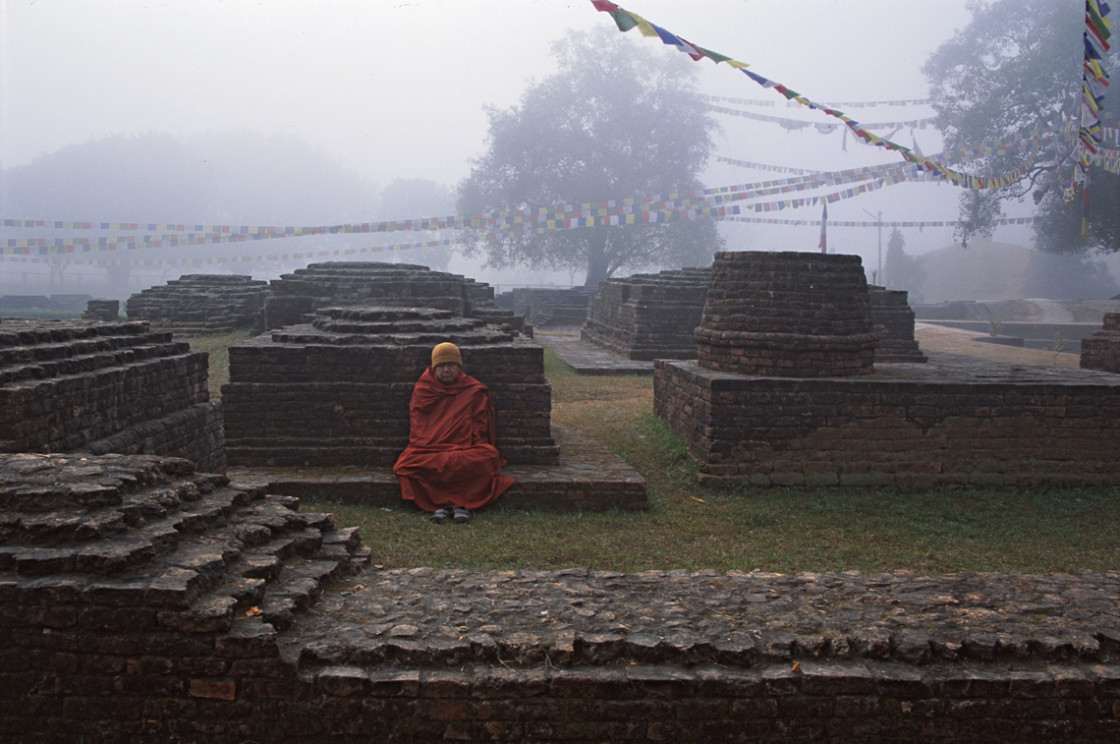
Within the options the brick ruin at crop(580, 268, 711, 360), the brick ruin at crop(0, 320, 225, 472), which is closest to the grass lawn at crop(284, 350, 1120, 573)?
the brick ruin at crop(0, 320, 225, 472)

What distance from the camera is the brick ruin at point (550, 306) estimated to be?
26.6 metres

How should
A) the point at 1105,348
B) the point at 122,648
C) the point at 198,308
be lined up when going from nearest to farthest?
the point at 122,648 < the point at 1105,348 < the point at 198,308

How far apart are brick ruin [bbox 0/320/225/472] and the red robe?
1687mm

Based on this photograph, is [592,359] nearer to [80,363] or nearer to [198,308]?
[198,308]

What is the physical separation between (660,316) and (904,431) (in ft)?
30.0

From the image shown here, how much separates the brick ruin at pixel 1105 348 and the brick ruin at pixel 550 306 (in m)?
15.9

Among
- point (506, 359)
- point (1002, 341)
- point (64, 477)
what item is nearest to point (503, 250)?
point (1002, 341)

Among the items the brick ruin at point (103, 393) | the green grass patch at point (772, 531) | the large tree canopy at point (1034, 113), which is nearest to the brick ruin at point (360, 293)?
the brick ruin at point (103, 393)

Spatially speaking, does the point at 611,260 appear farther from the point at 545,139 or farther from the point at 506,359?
the point at 506,359

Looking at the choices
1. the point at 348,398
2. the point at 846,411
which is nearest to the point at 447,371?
the point at 348,398

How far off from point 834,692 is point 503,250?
39.1 m

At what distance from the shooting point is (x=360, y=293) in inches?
576

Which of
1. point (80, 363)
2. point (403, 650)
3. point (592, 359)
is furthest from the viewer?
point (592, 359)

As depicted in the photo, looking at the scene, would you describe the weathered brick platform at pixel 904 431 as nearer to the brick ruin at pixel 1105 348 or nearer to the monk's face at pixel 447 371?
the monk's face at pixel 447 371
